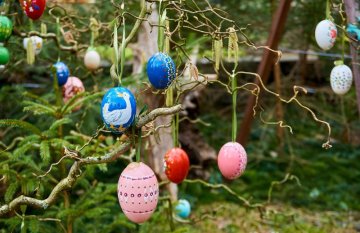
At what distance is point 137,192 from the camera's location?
1401 millimetres

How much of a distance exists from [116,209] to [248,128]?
112cm

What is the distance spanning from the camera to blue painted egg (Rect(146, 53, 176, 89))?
1.41 m

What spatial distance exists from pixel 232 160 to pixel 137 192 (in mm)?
410

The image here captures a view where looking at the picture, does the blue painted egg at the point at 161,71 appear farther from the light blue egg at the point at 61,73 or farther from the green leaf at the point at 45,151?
the light blue egg at the point at 61,73

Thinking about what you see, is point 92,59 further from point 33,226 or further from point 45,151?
point 33,226

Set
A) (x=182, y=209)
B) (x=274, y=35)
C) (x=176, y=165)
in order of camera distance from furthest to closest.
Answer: (x=274, y=35)
(x=182, y=209)
(x=176, y=165)

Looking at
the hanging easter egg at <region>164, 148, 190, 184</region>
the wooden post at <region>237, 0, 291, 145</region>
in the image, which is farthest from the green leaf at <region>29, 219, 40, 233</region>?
the wooden post at <region>237, 0, 291, 145</region>

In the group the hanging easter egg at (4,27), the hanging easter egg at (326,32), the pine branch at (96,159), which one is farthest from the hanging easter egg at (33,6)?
the hanging easter egg at (326,32)

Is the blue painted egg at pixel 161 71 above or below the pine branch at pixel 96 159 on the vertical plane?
above

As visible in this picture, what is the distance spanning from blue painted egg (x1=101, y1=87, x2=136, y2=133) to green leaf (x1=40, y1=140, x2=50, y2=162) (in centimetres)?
59

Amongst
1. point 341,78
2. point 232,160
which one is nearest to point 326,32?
point 341,78

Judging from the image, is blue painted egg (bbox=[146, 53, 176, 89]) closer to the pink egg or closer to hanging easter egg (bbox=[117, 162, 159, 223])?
hanging easter egg (bbox=[117, 162, 159, 223])

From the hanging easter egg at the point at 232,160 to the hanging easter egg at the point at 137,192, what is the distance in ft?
→ 1.15

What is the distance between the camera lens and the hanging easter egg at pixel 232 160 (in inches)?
67.2
